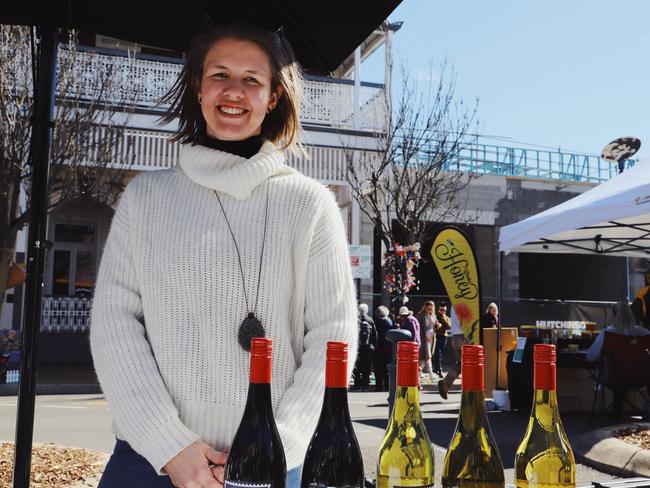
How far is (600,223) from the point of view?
8281mm

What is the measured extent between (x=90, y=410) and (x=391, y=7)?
9173mm

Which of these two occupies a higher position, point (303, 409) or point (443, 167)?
point (443, 167)

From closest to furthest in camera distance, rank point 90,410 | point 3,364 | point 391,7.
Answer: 1. point 391,7
2. point 90,410
3. point 3,364

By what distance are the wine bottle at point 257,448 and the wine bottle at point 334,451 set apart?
3.0 inches

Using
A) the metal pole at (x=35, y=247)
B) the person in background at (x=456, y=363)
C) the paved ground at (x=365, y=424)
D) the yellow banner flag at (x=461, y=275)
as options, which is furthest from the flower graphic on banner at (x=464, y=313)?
the metal pole at (x=35, y=247)

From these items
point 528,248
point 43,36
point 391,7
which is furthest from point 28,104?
point 391,7

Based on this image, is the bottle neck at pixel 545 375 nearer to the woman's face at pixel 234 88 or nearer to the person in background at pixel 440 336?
the woman's face at pixel 234 88

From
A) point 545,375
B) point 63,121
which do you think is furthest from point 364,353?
point 545,375

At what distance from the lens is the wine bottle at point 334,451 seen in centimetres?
121

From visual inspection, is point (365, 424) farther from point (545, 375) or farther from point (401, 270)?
point (545, 375)

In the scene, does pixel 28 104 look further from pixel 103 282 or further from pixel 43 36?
pixel 103 282

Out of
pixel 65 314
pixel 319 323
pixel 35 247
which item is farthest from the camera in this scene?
pixel 65 314

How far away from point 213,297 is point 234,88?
0.51 meters

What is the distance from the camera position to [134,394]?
1.58 meters
